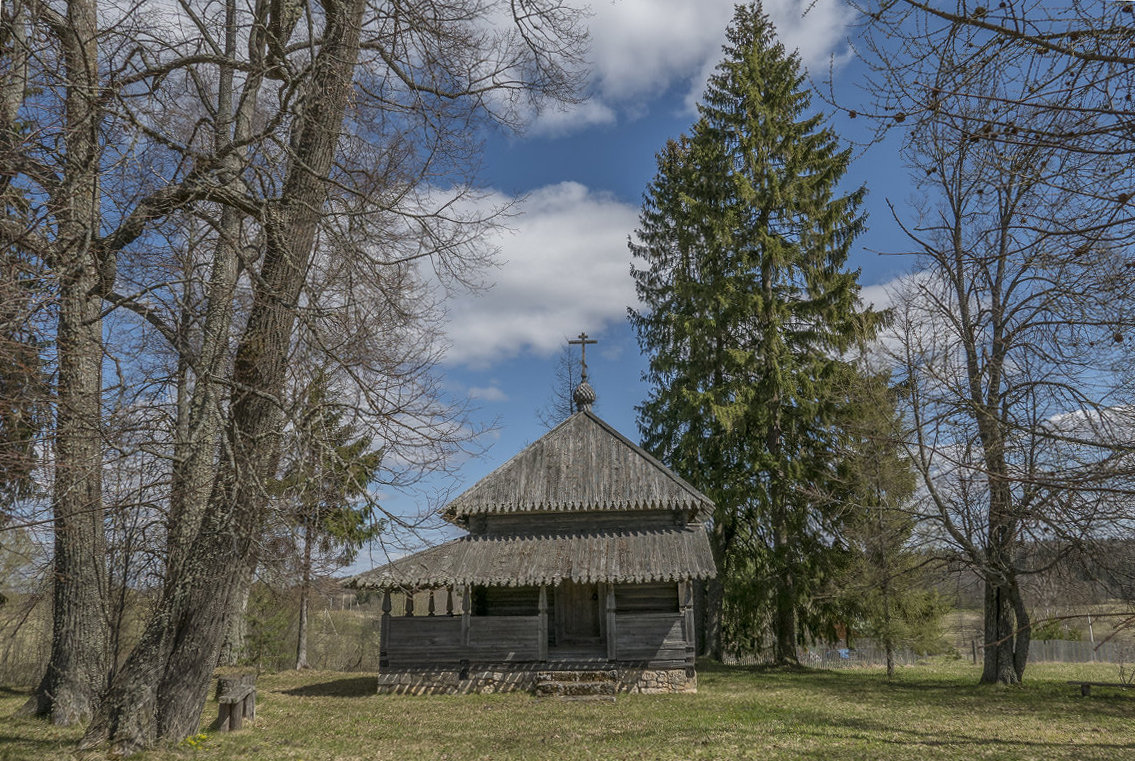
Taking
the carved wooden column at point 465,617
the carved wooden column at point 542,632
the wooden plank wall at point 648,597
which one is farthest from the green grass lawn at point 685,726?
the wooden plank wall at point 648,597

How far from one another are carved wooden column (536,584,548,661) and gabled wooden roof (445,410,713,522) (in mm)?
2203

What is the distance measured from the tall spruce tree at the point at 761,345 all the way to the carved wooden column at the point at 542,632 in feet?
28.9

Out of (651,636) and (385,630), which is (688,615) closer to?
(651,636)

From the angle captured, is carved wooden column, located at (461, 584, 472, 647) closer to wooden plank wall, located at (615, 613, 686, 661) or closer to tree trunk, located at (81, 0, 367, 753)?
wooden plank wall, located at (615, 613, 686, 661)

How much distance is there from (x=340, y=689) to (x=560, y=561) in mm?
6417

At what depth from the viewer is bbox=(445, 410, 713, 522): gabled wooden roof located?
1778 cm

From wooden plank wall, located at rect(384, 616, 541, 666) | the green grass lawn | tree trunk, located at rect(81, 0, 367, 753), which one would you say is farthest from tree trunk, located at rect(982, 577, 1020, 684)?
tree trunk, located at rect(81, 0, 367, 753)

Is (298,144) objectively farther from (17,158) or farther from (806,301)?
(806,301)

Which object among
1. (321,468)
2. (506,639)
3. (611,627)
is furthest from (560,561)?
(321,468)

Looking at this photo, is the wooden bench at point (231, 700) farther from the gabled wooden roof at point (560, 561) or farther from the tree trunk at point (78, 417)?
the gabled wooden roof at point (560, 561)

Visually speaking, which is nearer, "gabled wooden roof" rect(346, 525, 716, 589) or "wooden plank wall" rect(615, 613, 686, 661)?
"gabled wooden roof" rect(346, 525, 716, 589)

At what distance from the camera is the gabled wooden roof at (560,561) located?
52.4 ft

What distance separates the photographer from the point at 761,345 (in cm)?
2439

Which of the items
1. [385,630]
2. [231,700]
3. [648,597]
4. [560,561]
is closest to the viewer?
[231,700]
